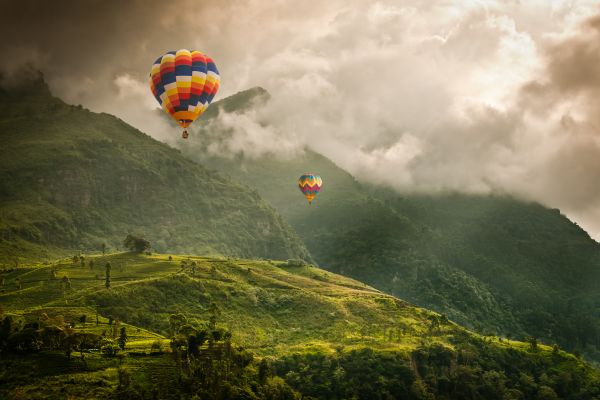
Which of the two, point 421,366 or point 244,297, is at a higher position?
point 244,297

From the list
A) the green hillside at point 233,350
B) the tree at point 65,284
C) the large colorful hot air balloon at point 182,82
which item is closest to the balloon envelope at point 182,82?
the large colorful hot air balloon at point 182,82

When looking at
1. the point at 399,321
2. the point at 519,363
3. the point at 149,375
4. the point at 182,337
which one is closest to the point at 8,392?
the point at 149,375

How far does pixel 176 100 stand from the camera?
381 feet

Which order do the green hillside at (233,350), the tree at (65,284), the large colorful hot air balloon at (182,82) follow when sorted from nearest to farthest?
1. the green hillside at (233,350)
2. the large colorful hot air balloon at (182,82)
3. the tree at (65,284)

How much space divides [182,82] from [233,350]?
55.4m

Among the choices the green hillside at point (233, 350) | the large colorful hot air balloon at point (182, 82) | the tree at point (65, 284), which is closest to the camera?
the green hillside at point (233, 350)

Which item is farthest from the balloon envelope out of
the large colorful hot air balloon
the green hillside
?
the green hillside

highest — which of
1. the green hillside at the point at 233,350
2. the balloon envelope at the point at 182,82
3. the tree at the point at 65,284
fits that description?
the balloon envelope at the point at 182,82

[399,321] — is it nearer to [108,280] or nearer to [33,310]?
[108,280]

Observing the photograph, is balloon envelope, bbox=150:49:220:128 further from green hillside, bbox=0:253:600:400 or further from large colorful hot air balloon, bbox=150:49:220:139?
green hillside, bbox=0:253:600:400

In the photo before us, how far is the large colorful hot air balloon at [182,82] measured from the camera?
380ft

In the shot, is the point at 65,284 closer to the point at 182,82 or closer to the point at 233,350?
the point at 233,350

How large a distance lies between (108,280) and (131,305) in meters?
20.9

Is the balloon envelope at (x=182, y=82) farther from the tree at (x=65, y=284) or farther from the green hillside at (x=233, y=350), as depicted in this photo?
the tree at (x=65, y=284)
